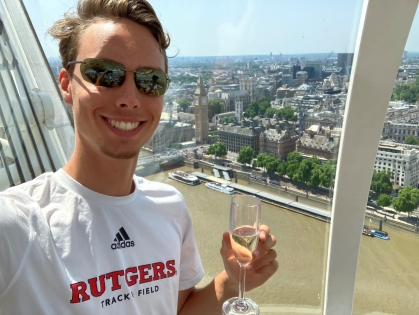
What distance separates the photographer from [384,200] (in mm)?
3549

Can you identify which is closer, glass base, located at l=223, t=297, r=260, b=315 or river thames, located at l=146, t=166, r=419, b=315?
glass base, located at l=223, t=297, r=260, b=315

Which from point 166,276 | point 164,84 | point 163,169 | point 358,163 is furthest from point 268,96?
point 166,276

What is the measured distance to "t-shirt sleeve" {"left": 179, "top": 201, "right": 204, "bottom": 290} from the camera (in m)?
1.41

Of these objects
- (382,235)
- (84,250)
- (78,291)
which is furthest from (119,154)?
(382,235)

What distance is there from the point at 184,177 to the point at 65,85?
8.04 ft

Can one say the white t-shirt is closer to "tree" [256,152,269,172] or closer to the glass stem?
the glass stem

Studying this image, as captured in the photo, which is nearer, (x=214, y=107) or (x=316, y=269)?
(x=214, y=107)

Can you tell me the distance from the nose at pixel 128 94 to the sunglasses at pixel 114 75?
0.04 feet

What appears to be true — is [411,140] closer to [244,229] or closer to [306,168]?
[306,168]

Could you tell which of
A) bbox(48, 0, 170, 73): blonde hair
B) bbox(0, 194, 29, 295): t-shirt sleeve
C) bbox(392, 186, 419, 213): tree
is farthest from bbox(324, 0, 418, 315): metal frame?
bbox(0, 194, 29, 295): t-shirt sleeve

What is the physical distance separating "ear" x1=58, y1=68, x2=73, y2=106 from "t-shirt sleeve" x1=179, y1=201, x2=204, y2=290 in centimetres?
58

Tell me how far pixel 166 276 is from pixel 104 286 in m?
0.22

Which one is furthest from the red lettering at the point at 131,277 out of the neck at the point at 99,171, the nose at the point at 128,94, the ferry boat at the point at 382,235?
the ferry boat at the point at 382,235

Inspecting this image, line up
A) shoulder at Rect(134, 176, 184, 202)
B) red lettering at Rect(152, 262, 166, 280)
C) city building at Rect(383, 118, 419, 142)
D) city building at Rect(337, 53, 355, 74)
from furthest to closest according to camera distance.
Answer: city building at Rect(383, 118, 419, 142) < city building at Rect(337, 53, 355, 74) < shoulder at Rect(134, 176, 184, 202) < red lettering at Rect(152, 262, 166, 280)
